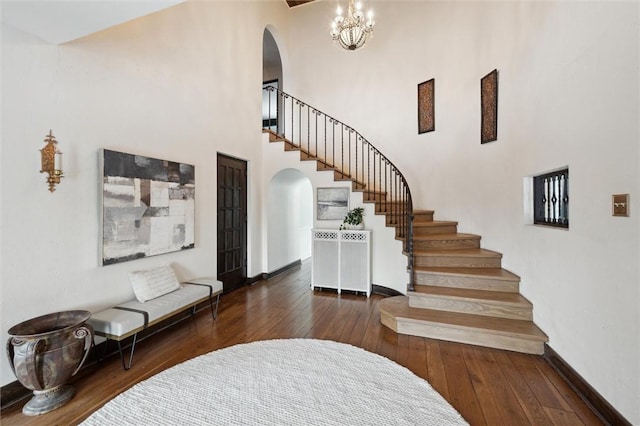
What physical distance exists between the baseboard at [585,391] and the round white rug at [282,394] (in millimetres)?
955

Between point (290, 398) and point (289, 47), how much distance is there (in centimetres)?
719

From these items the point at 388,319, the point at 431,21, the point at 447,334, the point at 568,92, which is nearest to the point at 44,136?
the point at 388,319

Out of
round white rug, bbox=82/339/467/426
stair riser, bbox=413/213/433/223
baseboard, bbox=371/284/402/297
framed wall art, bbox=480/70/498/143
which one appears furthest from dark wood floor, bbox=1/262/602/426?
framed wall art, bbox=480/70/498/143

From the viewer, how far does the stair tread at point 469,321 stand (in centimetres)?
275

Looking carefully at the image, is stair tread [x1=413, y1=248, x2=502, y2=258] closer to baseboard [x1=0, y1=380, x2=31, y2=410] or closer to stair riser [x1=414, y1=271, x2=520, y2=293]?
stair riser [x1=414, y1=271, x2=520, y2=293]

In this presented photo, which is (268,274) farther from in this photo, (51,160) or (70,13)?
(70,13)

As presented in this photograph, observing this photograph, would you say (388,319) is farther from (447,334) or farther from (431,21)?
(431,21)

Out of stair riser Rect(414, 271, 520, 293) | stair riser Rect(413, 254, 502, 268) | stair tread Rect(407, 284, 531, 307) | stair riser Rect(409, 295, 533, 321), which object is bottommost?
stair riser Rect(409, 295, 533, 321)

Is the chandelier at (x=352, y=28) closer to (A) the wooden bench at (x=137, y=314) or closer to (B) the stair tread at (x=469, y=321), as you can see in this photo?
(B) the stair tread at (x=469, y=321)

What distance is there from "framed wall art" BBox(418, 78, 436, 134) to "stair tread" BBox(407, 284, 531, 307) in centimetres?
325

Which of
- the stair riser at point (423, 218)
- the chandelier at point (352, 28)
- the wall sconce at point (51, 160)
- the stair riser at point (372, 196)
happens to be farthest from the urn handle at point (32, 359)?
the stair riser at point (423, 218)

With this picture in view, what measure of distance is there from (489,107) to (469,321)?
2987mm

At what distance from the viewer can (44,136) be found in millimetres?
2242

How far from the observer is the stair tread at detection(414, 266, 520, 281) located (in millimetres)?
3385
